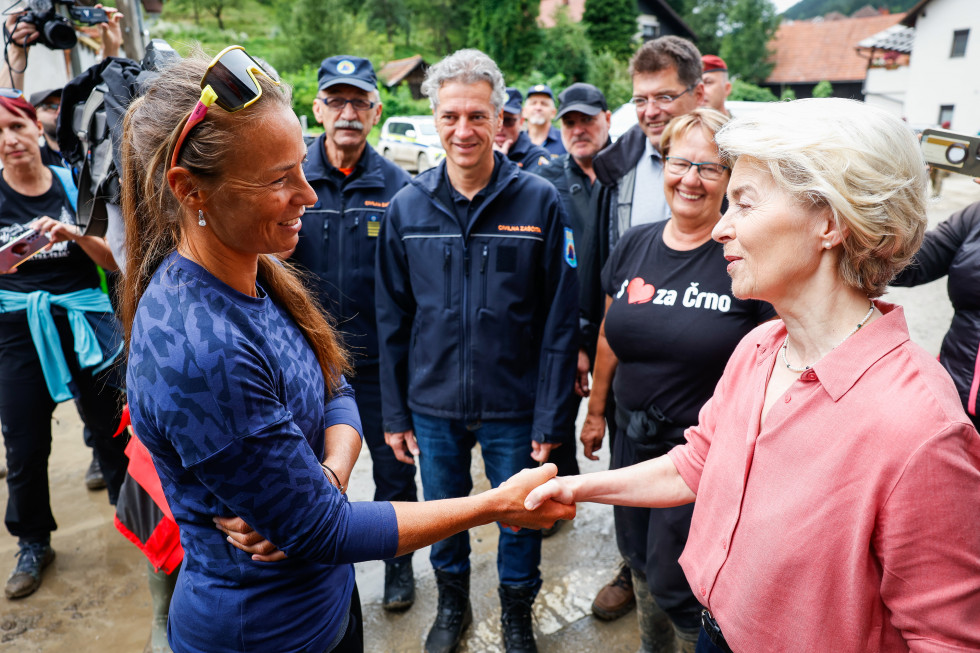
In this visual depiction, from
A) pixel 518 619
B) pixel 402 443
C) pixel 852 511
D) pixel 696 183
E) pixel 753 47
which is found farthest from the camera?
pixel 753 47

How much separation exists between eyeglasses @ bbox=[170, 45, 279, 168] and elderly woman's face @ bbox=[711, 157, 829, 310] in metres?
1.14

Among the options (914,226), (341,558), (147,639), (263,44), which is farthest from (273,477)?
(263,44)

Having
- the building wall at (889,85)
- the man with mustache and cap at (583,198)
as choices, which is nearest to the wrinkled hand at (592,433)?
the man with mustache and cap at (583,198)

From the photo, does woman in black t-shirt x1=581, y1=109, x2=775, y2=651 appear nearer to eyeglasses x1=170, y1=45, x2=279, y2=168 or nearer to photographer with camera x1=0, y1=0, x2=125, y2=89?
eyeglasses x1=170, y1=45, x2=279, y2=168

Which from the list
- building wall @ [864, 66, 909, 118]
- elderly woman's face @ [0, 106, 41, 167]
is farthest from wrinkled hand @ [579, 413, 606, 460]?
building wall @ [864, 66, 909, 118]

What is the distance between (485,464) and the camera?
2.97 meters

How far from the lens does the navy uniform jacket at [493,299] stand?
2801 millimetres

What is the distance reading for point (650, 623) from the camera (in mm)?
2701

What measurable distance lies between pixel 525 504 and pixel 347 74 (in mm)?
2796

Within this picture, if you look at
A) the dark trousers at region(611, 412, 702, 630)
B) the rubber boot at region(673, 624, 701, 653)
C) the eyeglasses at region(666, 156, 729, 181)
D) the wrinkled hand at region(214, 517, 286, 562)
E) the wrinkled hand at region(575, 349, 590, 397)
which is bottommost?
the rubber boot at region(673, 624, 701, 653)

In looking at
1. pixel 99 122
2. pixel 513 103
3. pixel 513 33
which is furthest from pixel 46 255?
pixel 513 33

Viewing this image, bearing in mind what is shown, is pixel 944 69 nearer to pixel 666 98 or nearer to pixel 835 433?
pixel 666 98

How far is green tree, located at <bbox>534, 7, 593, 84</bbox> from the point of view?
3039 cm

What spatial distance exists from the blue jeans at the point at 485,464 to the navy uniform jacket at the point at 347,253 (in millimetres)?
672
